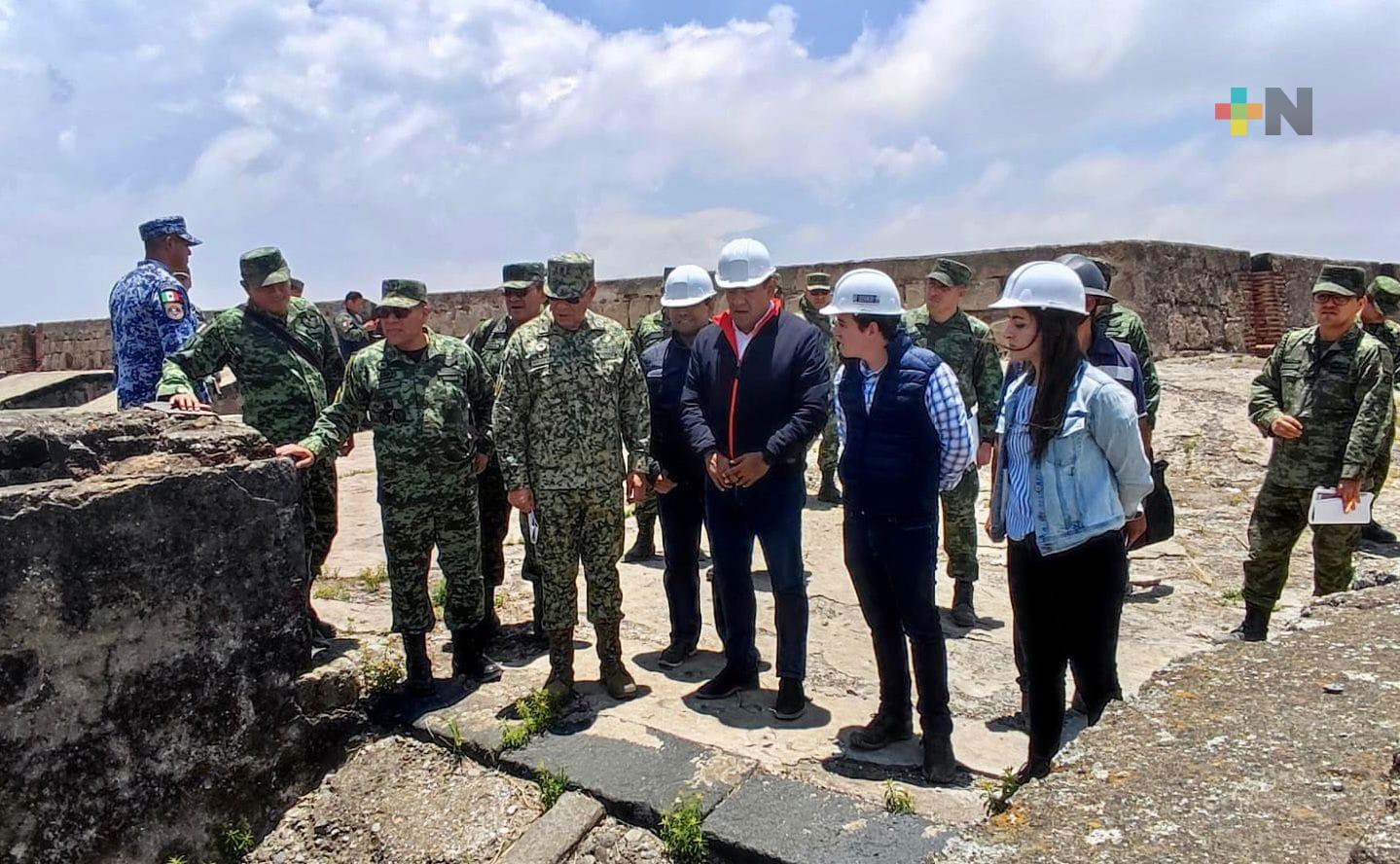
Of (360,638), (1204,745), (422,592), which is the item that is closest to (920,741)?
(1204,745)

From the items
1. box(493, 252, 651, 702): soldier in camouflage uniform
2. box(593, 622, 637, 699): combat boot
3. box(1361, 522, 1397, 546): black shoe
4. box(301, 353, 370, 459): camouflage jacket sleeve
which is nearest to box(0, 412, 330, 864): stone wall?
box(301, 353, 370, 459): camouflage jacket sleeve

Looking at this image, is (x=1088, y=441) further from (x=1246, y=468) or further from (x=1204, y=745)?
(x=1246, y=468)

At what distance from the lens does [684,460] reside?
15.0ft

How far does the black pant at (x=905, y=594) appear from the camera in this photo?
3.37 m

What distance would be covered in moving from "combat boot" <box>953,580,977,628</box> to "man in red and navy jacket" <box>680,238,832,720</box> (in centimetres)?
148

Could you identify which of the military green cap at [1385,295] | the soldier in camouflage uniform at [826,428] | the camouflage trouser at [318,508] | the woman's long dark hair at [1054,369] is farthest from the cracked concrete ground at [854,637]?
the military green cap at [1385,295]

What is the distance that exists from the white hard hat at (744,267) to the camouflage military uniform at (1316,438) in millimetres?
2591

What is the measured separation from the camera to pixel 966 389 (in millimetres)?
5133

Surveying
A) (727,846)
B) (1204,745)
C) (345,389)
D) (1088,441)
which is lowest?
(727,846)

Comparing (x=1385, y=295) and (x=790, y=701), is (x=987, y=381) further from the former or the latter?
(x=1385, y=295)

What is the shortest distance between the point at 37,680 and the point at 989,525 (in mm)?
3081

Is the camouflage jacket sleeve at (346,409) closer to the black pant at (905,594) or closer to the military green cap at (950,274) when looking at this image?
the black pant at (905,594)

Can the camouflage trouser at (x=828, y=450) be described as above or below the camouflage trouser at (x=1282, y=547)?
above

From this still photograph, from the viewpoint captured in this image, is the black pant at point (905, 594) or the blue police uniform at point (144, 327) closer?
the black pant at point (905, 594)
